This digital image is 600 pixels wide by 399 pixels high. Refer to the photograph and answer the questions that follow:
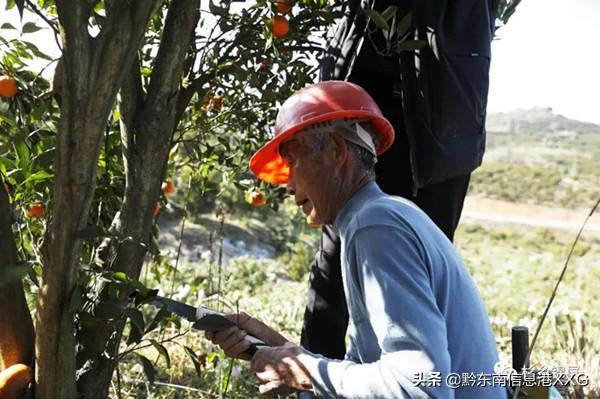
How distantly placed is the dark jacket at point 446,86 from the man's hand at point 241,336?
1.89 feet

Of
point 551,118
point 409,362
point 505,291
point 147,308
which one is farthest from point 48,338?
point 551,118

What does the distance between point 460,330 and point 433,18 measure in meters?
0.88

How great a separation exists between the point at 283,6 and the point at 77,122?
0.74 meters

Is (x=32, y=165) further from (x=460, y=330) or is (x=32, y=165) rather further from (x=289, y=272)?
(x=289, y=272)

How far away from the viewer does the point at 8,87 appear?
5.54 feet

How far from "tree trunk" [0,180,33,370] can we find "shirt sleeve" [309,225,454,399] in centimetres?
63

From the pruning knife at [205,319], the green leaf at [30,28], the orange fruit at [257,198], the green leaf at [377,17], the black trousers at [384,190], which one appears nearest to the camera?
the pruning knife at [205,319]

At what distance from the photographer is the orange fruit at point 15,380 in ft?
4.30

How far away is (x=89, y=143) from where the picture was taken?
1189 millimetres

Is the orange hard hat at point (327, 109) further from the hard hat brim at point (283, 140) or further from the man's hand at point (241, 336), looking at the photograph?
the man's hand at point (241, 336)

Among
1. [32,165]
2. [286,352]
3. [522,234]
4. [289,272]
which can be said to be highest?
[32,165]

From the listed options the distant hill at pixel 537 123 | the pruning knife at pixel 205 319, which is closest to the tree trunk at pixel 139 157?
the pruning knife at pixel 205 319

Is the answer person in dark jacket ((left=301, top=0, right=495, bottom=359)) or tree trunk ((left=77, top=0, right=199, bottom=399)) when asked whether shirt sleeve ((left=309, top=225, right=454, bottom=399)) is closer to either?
tree trunk ((left=77, top=0, right=199, bottom=399))

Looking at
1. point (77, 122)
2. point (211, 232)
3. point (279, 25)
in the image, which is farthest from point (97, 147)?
point (211, 232)
